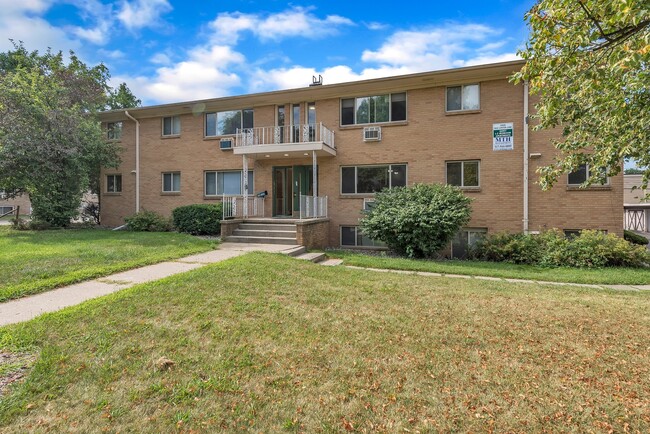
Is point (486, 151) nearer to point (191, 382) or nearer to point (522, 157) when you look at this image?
point (522, 157)

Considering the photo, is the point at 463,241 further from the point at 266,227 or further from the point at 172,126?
the point at 172,126

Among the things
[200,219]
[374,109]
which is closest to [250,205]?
Answer: [200,219]

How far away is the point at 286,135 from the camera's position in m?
13.8

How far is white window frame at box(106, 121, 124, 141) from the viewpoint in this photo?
1676 cm

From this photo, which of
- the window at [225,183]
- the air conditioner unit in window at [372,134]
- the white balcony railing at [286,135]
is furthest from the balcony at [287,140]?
the window at [225,183]

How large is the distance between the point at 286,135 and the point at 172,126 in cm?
600

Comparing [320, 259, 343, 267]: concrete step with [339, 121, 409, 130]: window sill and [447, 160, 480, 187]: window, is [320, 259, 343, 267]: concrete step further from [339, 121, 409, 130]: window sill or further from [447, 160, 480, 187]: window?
[339, 121, 409, 130]: window sill

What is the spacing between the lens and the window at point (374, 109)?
1261cm

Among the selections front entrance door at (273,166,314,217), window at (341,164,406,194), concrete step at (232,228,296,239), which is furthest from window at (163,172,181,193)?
window at (341,164,406,194)

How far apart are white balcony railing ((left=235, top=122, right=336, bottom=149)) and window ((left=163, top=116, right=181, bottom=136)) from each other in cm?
347

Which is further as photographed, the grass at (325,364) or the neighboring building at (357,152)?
the neighboring building at (357,152)

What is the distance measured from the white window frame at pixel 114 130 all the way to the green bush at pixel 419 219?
13.8 m

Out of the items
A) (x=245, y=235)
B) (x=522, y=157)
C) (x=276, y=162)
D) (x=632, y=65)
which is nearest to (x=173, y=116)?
(x=276, y=162)

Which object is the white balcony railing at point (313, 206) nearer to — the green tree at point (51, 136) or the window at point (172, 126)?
the window at point (172, 126)
